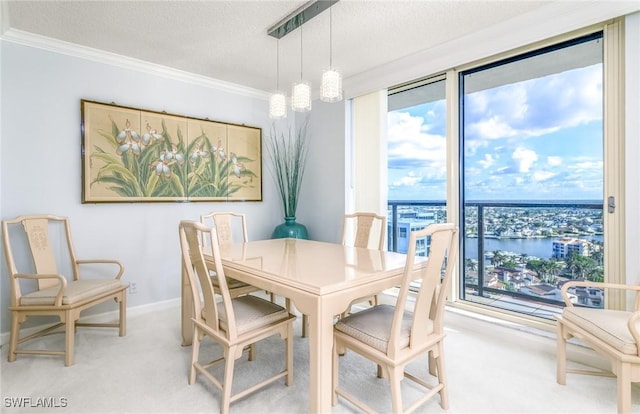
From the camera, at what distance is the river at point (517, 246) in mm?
2783

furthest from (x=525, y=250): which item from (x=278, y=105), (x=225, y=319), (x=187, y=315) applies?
(x=187, y=315)

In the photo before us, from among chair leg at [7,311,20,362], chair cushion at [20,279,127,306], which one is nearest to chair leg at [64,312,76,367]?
chair cushion at [20,279,127,306]

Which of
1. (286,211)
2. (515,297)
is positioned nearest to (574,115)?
(515,297)

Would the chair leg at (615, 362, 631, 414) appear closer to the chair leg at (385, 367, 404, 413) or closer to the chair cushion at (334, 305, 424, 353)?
the chair cushion at (334, 305, 424, 353)

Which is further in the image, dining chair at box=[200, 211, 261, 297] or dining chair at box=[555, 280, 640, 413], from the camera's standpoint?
dining chair at box=[200, 211, 261, 297]

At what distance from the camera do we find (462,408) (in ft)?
5.78

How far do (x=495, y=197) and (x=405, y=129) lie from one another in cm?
141

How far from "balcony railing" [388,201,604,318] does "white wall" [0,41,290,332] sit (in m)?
2.77

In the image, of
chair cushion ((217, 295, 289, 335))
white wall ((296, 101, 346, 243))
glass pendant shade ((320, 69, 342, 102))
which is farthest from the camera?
white wall ((296, 101, 346, 243))

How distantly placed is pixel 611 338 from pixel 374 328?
4.00ft

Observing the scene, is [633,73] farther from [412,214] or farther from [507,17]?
[412,214]

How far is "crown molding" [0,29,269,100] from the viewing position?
2.62 m

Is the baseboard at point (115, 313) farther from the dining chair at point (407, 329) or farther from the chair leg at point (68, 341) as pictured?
the dining chair at point (407, 329)

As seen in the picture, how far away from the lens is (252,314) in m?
1.85
